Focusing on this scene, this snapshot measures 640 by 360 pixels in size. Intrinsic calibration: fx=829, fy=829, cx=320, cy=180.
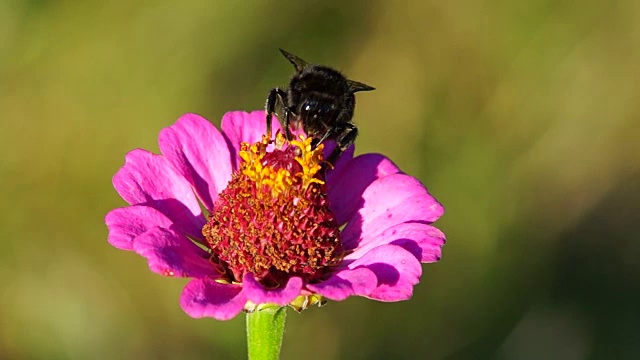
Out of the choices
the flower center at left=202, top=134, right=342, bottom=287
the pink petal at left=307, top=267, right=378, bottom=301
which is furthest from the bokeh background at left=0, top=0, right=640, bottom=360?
the pink petal at left=307, top=267, right=378, bottom=301

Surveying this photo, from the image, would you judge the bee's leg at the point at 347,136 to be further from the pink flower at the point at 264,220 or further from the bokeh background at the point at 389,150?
the bokeh background at the point at 389,150

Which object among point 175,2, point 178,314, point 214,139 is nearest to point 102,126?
point 175,2

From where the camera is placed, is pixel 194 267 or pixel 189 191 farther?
pixel 189 191

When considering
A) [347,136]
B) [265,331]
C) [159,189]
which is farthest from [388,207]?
[159,189]

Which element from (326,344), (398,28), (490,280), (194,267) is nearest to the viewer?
(194,267)

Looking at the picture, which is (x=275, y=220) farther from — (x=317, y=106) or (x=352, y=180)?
(x=352, y=180)

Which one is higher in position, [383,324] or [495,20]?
[495,20]

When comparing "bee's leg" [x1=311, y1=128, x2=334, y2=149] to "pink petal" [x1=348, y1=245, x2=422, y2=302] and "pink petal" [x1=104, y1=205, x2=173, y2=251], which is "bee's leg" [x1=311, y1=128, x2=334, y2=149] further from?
"pink petal" [x1=104, y1=205, x2=173, y2=251]

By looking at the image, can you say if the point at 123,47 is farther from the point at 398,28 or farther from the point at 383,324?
the point at 383,324
